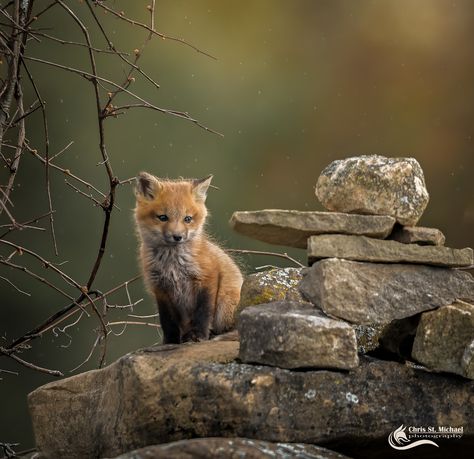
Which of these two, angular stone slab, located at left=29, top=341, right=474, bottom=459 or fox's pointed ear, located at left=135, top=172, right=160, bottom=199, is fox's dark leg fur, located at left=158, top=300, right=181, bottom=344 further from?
fox's pointed ear, located at left=135, top=172, right=160, bottom=199

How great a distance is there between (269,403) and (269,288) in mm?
1297

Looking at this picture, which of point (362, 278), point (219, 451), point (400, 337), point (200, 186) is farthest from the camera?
point (200, 186)

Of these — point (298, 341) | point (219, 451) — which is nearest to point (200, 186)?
point (298, 341)

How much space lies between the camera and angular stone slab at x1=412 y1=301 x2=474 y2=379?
4.91 m

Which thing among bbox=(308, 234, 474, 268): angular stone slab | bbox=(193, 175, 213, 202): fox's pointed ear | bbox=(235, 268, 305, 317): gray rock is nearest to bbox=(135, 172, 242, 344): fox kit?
bbox=(193, 175, 213, 202): fox's pointed ear

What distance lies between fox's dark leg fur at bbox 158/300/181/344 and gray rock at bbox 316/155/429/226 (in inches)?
56.6

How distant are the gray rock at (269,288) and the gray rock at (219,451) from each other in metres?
1.63

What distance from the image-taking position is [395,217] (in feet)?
16.7

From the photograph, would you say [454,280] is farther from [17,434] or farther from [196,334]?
[17,434]

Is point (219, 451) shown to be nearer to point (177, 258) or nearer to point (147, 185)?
point (177, 258)

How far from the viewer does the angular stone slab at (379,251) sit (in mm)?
4953

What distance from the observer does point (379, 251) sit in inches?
197

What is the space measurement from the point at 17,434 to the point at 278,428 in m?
5.18

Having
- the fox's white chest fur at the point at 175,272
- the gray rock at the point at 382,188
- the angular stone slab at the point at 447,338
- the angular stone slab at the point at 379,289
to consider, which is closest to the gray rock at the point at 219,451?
the angular stone slab at the point at 379,289
